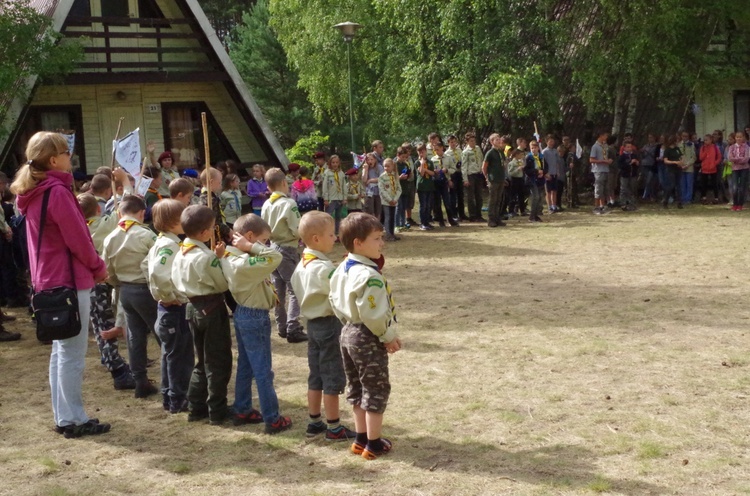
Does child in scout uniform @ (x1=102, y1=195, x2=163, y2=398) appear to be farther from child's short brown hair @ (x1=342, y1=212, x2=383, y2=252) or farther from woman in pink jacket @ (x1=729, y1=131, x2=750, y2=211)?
woman in pink jacket @ (x1=729, y1=131, x2=750, y2=211)

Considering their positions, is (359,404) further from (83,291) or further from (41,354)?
(41,354)

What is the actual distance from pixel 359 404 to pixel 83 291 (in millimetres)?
2118

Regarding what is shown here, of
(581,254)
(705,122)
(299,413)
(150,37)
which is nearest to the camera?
(299,413)

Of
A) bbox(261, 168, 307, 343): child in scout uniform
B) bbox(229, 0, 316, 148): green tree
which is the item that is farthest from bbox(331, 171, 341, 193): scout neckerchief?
bbox(229, 0, 316, 148): green tree

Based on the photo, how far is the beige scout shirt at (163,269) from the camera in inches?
277

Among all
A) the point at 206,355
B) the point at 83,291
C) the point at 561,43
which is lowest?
the point at 206,355

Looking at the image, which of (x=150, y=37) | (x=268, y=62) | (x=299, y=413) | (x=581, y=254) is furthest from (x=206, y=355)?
(x=268, y=62)

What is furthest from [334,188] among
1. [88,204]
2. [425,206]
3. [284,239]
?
[88,204]

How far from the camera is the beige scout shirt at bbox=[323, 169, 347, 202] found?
17047mm

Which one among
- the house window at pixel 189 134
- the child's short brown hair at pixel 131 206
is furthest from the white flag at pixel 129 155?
the house window at pixel 189 134

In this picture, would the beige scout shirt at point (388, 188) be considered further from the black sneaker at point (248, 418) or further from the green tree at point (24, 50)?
the black sneaker at point (248, 418)

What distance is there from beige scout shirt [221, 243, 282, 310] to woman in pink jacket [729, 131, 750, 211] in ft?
54.7

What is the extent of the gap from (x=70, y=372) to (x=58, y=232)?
999 millimetres

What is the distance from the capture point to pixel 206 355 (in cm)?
677
